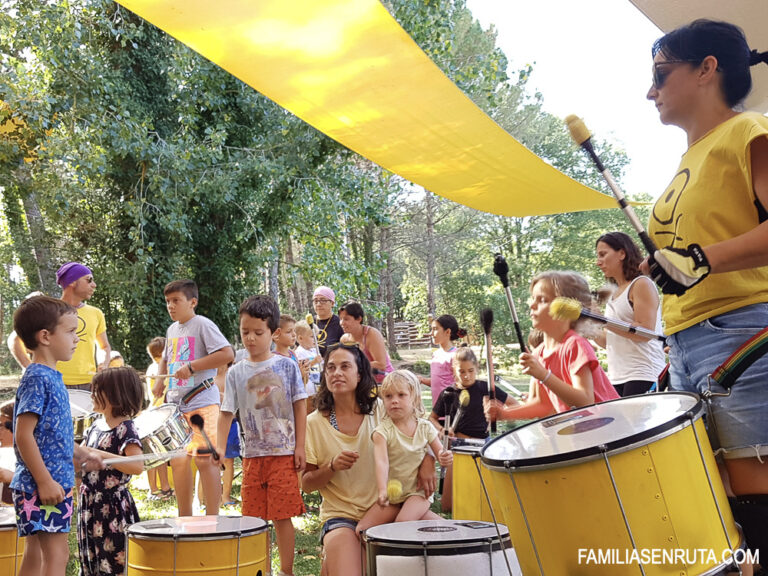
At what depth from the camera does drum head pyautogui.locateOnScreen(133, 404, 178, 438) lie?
3.55 m

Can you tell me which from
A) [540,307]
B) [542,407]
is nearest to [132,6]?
[540,307]

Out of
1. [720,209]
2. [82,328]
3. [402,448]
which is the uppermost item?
[82,328]

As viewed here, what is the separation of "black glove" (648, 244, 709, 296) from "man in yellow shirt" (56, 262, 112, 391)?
404cm

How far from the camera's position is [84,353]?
520 cm

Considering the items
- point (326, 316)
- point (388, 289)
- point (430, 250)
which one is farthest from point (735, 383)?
point (430, 250)

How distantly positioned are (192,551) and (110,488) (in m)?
1.00

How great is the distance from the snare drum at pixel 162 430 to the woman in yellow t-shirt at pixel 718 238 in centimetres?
247

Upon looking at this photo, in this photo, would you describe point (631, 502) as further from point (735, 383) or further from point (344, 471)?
point (344, 471)

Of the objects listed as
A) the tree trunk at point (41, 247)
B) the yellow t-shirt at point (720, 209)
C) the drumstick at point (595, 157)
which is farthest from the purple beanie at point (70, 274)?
the tree trunk at point (41, 247)

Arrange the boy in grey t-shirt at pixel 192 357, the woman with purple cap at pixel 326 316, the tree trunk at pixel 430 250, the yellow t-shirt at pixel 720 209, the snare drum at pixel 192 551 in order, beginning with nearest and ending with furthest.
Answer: the yellow t-shirt at pixel 720 209
the snare drum at pixel 192 551
the boy in grey t-shirt at pixel 192 357
the woman with purple cap at pixel 326 316
the tree trunk at pixel 430 250

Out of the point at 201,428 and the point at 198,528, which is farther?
the point at 201,428

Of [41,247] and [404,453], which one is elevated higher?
[41,247]

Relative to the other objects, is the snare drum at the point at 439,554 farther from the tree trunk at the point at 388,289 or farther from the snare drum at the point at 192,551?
the tree trunk at the point at 388,289

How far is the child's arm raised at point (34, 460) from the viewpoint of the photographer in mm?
2756
